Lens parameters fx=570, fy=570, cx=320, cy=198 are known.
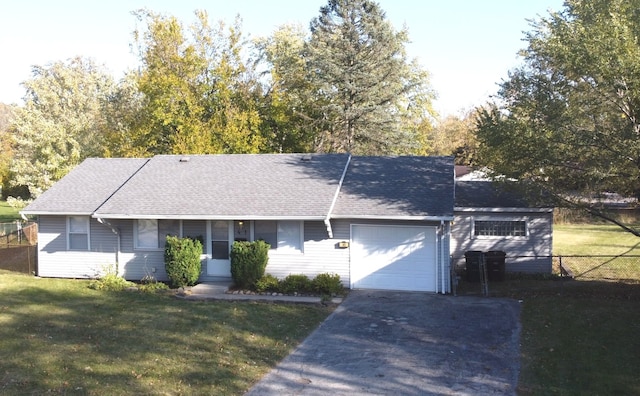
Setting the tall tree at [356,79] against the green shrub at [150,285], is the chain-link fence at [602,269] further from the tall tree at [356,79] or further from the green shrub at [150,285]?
the tall tree at [356,79]

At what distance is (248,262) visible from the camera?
54.5 ft

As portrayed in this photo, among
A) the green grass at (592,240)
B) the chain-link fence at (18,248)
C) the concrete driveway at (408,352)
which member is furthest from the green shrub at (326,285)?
the green grass at (592,240)

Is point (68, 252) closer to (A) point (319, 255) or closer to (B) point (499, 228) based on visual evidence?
(A) point (319, 255)

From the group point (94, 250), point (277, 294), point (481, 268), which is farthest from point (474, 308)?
point (94, 250)

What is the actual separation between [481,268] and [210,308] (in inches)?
338

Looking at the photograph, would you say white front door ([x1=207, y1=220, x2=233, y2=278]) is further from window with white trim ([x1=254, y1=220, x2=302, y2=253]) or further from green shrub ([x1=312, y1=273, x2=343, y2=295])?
green shrub ([x1=312, y1=273, x2=343, y2=295])

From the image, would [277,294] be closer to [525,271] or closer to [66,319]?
[66,319]

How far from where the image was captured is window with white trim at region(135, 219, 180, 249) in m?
18.2

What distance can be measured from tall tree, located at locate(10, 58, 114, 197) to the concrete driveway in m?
22.4

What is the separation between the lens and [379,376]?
9.50 meters

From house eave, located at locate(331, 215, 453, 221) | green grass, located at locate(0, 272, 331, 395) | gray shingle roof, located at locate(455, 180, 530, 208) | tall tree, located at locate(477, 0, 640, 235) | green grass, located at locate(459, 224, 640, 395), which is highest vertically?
tall tree, located at locate(477, 0, 640, 235)

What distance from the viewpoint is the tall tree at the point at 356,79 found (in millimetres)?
33281

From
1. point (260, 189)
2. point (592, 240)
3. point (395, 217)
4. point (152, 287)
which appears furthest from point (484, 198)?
point (592, 240)

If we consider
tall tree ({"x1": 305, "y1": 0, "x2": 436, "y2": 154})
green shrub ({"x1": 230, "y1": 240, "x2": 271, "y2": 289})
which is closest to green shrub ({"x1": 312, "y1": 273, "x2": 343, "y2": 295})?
green shrub ({"x1": 230, "y1": 240, "x2": 271, "y2": 289})
